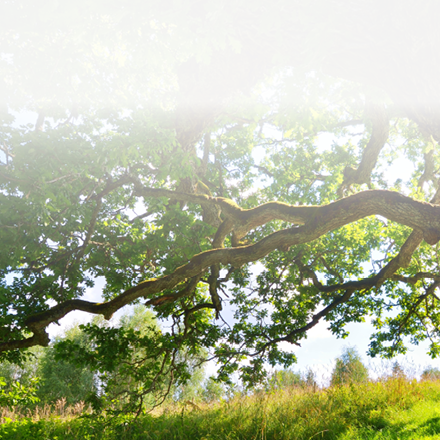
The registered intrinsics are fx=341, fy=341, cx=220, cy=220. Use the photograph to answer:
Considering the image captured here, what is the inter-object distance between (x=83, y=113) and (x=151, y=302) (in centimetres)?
549

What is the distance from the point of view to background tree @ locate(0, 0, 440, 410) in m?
2.92

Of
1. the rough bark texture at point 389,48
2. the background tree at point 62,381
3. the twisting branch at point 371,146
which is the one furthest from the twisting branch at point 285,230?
the background tree at point 62,381

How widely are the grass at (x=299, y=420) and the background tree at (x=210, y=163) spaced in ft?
3.60

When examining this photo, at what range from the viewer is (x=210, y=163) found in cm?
1095

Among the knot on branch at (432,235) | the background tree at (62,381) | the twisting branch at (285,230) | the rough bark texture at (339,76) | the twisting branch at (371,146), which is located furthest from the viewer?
the background tree at (62,381)

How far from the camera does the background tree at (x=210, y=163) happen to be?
2924 mm

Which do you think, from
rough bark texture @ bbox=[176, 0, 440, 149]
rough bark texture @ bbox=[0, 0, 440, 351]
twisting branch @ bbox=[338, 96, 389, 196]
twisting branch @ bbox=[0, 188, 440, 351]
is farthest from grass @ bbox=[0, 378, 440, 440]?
rough bark texture @ bbox=[176, 0, 440, 149]

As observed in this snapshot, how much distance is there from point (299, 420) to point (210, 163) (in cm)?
740

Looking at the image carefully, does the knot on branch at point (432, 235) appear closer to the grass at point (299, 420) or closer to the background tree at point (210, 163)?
the background tree at point (210, 163)

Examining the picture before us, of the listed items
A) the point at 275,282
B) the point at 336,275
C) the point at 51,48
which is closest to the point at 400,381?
the point at 336,275

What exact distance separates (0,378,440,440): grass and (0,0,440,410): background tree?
3.60 ft

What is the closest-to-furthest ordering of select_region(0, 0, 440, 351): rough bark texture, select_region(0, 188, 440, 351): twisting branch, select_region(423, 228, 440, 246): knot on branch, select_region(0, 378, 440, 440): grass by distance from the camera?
select_region(0, 0, 440, 351): rough bark texture → select_region(423, 228, 440, 246): knot on branch → select_region(0, 188, 440, 351): twisting branch → select_region(0, 378, 440, 440): grass

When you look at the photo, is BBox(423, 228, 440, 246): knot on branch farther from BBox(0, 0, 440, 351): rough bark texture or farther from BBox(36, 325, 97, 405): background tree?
BBox(36, 325, 97, 405): background tree

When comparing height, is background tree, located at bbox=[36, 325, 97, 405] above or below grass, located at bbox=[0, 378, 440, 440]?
above
